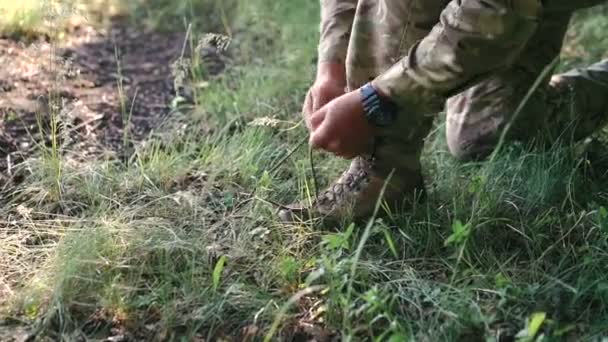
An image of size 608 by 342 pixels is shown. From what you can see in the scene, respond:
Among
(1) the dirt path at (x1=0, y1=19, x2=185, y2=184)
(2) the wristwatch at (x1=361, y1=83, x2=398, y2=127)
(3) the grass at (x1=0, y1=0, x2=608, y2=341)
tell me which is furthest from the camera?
(1) the dirt path at (x1=0, y1=19, x2=185, y2=184)

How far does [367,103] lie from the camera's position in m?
1.60

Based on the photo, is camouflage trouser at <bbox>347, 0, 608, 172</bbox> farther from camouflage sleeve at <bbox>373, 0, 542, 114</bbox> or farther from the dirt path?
the dirt path

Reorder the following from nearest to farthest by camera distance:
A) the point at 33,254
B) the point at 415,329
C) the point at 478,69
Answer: the point at 415,329 → the point at 478,69 → the point at 33,254

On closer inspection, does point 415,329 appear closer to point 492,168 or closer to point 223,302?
→ point 223,302

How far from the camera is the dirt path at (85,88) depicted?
7.25 ft

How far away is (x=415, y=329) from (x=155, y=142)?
105 cm

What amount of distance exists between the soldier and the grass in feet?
0.31

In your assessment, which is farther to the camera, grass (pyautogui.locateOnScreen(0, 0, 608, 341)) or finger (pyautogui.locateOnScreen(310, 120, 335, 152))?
finger (pyautogui.locateOnScreen(310, 120, 335, 152))

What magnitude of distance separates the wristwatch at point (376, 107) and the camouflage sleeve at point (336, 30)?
289mm

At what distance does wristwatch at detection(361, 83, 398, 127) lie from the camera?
160cm

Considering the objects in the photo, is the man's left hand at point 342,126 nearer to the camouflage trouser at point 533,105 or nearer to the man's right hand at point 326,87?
the man's right hand at point 326,87

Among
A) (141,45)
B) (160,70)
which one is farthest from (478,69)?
(141,45)

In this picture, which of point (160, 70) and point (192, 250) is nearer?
point (192, 250)

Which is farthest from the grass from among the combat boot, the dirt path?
the dirt path
